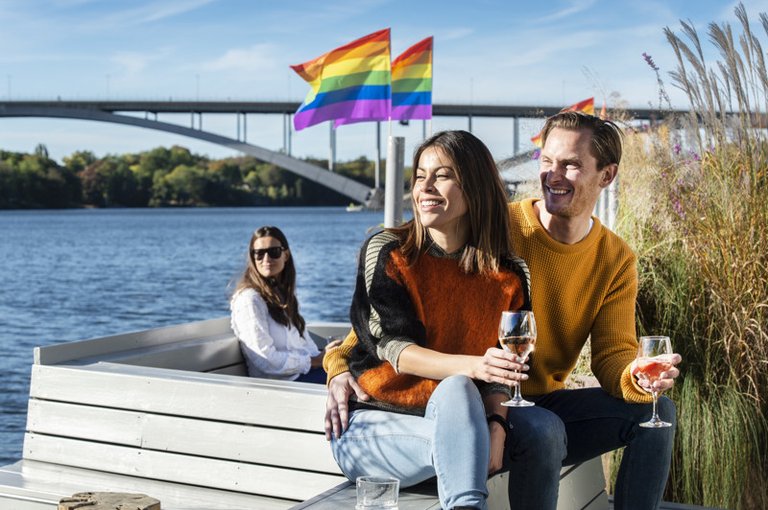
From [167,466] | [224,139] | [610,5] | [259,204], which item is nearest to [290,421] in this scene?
[167,466]

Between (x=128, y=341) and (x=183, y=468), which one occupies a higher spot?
(x=128, y=341)

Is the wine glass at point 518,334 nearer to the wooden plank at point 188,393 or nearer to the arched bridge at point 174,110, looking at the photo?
the wooden plank at point 188,393

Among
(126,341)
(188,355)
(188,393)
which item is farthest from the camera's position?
(188,355)

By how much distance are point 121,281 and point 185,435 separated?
Result: 2306 cm

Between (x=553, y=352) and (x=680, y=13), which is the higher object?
(x=680, y=13)

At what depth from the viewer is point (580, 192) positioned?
2512 millimetres

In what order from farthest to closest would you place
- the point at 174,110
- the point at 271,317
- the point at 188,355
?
the point at 174,110
the point at 271,317
the point at 188,355

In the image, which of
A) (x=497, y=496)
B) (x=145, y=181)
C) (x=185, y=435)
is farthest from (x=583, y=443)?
(x=145, y=181)

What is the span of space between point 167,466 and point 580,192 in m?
1.29

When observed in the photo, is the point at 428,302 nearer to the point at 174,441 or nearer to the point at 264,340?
the point at 174,441

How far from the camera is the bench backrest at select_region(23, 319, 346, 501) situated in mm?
2697

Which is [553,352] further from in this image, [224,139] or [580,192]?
[224,139]

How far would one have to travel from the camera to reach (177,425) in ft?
9.42

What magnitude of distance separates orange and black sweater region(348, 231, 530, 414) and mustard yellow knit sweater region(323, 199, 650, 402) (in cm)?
21
